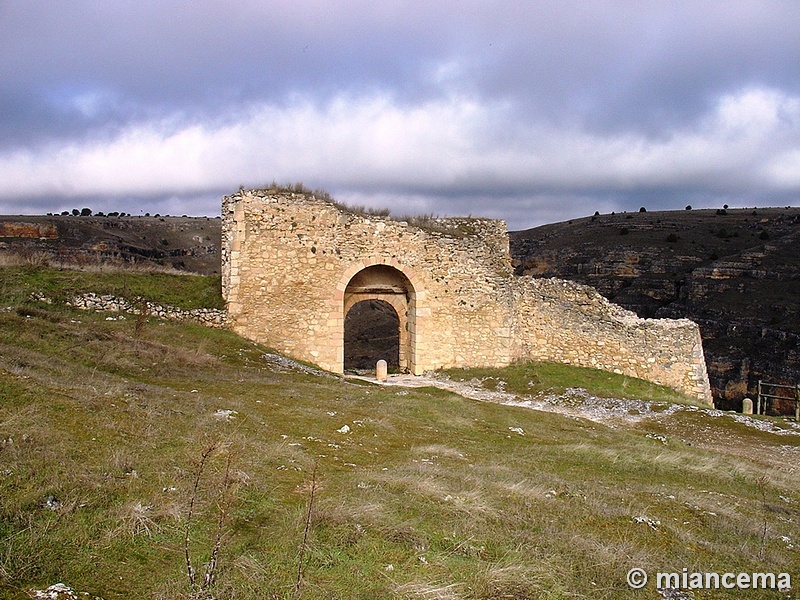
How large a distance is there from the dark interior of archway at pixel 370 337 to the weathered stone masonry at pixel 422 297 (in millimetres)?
8299

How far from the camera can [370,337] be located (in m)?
34.8

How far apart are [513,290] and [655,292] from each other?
29880 millimetres

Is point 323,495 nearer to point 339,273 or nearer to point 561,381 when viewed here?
point 339,273

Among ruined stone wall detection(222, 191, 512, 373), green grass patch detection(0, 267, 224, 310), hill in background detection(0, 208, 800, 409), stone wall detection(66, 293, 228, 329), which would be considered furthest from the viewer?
hill in background detection(0, 208, 800, 409)

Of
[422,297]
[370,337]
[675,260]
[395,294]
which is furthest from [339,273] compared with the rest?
[675,260]

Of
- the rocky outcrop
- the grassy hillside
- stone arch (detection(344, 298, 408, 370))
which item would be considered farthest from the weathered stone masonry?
the rocky outcrop

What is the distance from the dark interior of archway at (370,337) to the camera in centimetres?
3008

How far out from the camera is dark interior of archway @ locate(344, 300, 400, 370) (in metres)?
30.1

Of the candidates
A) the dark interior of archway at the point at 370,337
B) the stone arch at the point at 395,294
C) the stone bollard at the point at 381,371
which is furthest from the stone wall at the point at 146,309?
the dark interior of archway at the point at 370,337

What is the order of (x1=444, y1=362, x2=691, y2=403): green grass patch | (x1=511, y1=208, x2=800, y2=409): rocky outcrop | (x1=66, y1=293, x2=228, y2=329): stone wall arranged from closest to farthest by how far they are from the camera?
(x1=66, y1=293, x2=228, y2=329): stone wall → (x1=444, y1=362, x2=691, y2=403): green grass patch → (x1=511, y1=208, x2=800, y2=409): rocky outcrop

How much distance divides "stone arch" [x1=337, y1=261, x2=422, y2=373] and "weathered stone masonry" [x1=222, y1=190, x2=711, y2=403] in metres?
0.04

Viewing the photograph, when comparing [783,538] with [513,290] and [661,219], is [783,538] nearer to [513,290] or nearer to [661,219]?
[513,290]

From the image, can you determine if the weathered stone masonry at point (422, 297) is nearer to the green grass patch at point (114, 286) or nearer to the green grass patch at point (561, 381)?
the green grass patch at point (561, 381)

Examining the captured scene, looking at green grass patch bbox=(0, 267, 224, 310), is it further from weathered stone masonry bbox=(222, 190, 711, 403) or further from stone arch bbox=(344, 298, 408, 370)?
stone arch bbox=(344, 298, 408, 370)
